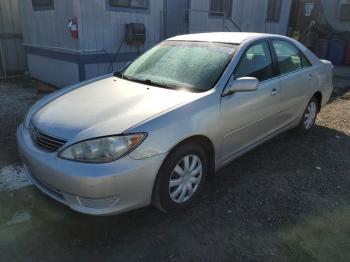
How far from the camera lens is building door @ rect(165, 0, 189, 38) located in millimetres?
8373

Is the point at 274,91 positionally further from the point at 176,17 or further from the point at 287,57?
the point at 176,17

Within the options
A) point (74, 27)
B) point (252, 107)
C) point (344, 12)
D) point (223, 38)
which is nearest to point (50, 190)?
point (252, 107)

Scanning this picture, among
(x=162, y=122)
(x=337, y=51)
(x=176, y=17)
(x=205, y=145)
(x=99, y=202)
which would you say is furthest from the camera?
(x=337, y=51)

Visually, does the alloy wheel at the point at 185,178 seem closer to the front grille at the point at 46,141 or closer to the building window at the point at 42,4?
the front grille at the point at 46,141

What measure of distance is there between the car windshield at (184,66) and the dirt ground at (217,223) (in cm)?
114

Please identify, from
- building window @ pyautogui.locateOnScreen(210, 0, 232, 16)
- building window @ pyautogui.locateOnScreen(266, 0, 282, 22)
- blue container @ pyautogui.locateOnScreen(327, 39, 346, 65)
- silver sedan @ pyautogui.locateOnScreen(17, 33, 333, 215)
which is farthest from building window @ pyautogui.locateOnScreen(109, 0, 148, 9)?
blue container @ pyautogui.locateOnScreen(327, 39, 346, 65)

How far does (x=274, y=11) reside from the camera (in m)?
12.2

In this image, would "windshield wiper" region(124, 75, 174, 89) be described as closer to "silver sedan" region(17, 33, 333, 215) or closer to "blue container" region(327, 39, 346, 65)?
"silver sedan" region(17, 33, 333, 215)

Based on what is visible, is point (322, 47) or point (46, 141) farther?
point (322, 47)

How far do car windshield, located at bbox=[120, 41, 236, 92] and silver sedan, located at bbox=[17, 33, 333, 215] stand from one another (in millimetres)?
12

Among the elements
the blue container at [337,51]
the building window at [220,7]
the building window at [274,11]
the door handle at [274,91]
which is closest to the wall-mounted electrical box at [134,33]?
the building window at [220,7]

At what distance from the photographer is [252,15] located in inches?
431

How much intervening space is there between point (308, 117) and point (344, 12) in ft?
40.6

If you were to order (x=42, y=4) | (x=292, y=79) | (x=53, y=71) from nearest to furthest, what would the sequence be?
(x=292, y=79)
(x=42, y=4)
(x=53, y=71)
